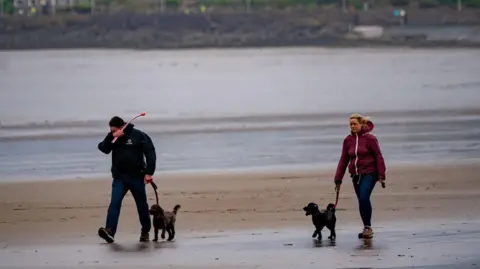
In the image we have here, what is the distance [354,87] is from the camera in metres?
52.9

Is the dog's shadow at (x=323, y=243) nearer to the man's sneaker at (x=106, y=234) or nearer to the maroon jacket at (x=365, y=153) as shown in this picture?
the maroon jacket at (x=365, y=153)

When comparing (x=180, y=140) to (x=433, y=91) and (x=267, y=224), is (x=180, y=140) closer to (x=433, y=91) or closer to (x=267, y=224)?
(x=267, y=224)

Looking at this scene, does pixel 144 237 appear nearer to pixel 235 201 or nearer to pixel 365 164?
pixel 365 164

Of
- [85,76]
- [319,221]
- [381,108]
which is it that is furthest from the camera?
[85,76]

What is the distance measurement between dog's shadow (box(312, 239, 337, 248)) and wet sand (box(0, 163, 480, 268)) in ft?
0.10

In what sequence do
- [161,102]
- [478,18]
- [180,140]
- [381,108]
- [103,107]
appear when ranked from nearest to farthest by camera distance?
[180,140], [381,108], [103,107], [161,102], [478,18]

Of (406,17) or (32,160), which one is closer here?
(32,160)

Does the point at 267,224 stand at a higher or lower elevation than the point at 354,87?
higher

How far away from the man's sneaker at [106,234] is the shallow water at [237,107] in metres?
7.42

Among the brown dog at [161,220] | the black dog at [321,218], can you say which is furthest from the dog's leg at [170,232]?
the black dog at [321,218]

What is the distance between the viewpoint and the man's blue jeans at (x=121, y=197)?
13.6 m

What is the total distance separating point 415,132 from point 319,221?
15386 millimetres

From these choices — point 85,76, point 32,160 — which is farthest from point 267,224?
point 85,76

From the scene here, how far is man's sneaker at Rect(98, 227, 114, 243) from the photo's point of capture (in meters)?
13.4
